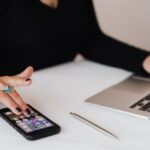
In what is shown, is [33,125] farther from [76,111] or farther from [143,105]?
[143,105]

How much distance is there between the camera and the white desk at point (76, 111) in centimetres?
Answer: 58

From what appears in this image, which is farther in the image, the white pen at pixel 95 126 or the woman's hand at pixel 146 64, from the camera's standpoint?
the woman's hand at pixel 146 64

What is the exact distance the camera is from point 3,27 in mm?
941

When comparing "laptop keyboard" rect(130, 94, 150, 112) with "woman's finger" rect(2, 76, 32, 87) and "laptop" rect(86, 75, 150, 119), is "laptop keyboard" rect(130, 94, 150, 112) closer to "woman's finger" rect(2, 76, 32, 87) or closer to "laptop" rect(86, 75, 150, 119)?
"laptop" rect(86, 75, 150, 119)

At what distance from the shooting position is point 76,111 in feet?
2.36

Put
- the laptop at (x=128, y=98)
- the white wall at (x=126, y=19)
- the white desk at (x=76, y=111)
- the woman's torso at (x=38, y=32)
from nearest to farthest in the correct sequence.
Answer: the white desk at (x=76, y=111), the laptop at (x=128, y=98), the woman's torso at (x=38, y=32), the white wall at (x=126, y=19)

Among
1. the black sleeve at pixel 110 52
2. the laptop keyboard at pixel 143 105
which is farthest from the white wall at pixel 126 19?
the laptop keyboard at pixel 143 105

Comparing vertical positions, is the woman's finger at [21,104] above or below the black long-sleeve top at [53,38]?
below

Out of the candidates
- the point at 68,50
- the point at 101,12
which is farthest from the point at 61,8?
the point at 101,12

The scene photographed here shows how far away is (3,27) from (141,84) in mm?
406

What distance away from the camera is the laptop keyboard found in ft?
2.31

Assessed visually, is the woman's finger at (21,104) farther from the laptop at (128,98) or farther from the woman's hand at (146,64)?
the woman's hand at (146,64)

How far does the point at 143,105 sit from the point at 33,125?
0.24 meters

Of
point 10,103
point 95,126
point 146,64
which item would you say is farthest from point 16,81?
point 146,64
